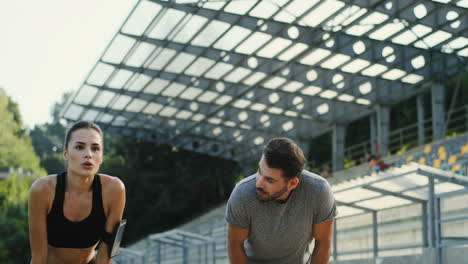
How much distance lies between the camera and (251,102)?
123ft

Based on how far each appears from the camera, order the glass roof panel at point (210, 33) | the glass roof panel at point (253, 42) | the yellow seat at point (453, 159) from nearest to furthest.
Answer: the yellow seat at point (453, 159) → the glass roof panel at point (210, 33) → the glass roof panel at point (253, 42)

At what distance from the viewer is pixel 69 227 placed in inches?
172

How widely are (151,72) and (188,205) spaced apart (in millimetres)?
23421

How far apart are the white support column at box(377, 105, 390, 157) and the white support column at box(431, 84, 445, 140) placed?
13.2 feet

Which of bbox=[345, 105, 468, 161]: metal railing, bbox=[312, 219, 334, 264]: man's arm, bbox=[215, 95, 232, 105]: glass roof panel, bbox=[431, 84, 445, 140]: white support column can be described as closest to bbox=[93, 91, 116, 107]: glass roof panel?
bbox=[215, 95, 232, 105]: glass roof panel

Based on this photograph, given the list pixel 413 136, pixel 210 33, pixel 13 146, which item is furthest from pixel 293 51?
pixel 13 146

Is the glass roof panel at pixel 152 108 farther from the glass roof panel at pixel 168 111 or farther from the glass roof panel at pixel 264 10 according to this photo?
the glass roof panel at pixel 264 10

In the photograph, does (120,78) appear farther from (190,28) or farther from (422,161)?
(422,161)

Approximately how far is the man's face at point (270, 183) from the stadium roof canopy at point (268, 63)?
20.2m

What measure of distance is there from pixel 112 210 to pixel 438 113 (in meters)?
27.9

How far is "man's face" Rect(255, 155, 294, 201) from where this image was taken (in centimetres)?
405

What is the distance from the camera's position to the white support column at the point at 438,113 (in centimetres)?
3011

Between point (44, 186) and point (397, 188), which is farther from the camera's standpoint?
point (397, 188)

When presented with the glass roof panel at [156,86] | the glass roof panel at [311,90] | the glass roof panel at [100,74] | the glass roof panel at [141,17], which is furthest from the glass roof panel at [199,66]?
the glass roof panel at [311,90]
